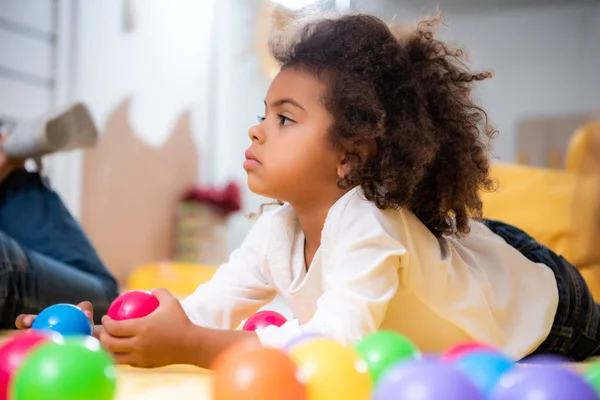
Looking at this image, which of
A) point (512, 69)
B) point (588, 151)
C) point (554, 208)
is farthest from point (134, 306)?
point (512, 69)

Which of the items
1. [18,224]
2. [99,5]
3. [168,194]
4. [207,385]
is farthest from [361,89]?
[168,194]

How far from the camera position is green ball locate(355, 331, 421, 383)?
665 mm

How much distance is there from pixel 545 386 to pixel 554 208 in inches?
55.3

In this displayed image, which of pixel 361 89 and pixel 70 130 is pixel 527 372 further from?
pixel 70 130

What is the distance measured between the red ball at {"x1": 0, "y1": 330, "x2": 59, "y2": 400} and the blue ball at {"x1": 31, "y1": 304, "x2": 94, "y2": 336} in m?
0.24

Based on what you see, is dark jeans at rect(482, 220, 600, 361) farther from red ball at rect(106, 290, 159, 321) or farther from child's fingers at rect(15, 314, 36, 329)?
child's fingers at rect(15, 314, 36, 329)

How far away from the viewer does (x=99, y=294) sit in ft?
4.93

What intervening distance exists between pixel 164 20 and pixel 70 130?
254 centimetres

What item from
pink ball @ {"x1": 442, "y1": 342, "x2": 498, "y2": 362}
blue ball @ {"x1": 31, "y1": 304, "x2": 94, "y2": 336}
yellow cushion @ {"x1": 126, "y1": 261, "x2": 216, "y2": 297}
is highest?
pink ball @ {"x1": 442, "y1": 342, "x2": 498, "y2": 362}

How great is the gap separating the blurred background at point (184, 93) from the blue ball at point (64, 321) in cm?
209

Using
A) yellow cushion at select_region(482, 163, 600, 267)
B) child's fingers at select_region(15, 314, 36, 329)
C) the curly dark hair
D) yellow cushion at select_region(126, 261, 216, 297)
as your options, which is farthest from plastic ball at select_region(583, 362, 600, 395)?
yellow cushion at select_region(126, 261, 216, 297)

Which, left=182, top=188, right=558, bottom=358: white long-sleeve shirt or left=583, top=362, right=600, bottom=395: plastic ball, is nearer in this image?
left=583, top=362, right=600, bottom=395: plastic ball

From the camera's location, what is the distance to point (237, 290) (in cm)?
113

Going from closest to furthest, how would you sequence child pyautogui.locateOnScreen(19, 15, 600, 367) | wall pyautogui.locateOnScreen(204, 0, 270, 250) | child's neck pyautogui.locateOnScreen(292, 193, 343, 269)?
child pyautogui.locateOnScreen(19, 15, 600, 367) < child's neck pyautogui.locateOnScreen(292, 193, 343, 269) < wall pyautogui.locateOnScreen(204, 0, 270, 250)
